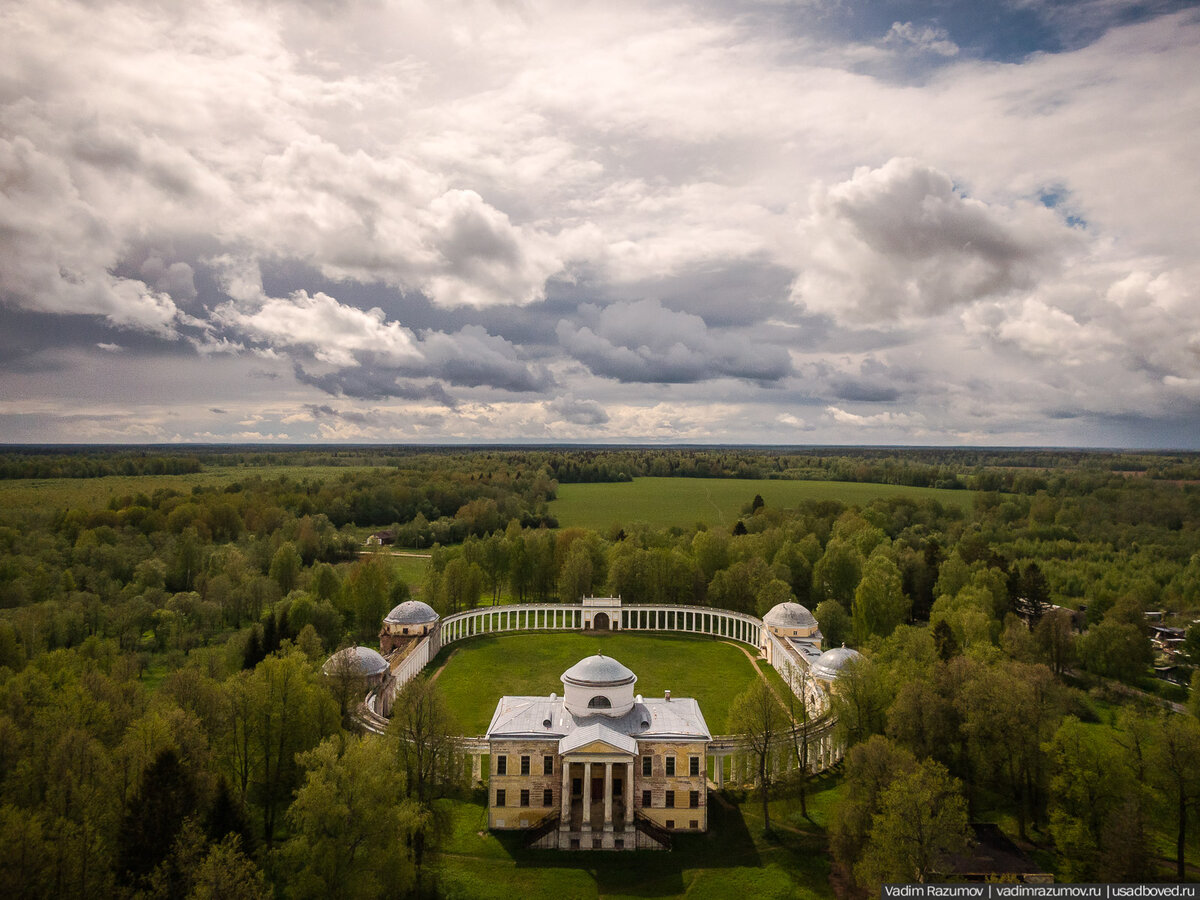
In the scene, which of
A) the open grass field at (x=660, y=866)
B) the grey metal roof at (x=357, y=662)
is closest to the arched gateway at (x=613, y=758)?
the open grass field at (x=660, y=866)

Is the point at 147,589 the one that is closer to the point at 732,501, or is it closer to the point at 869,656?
the point at 869,656

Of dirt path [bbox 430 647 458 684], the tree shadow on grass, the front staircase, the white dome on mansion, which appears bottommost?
dirt path [bbox 430 647 458 684]

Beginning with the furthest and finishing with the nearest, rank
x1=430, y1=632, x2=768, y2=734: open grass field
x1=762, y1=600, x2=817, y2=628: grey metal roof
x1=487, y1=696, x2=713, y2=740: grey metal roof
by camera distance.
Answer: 1. x1=762, y1=600, x2=817, y2=628: grey metal roof
2. x1=430, y1=632, x2=768, y2=734: open grass field
3. x1=487, y1=696, x2=713, y2=740: grey metal roof

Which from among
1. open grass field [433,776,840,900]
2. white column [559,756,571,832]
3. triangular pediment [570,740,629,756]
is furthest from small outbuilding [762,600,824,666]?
white column [559,756,571,832]

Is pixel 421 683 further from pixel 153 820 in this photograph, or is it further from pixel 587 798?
pixel 153 820

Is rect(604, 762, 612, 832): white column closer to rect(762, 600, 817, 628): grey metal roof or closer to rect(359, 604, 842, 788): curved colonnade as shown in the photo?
rect(359, 604, 842, 788): curved colonnade

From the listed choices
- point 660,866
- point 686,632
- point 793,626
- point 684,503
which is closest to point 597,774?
point 660,866

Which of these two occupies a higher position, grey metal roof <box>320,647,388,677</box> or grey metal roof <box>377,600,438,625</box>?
grey metal roof <box>320,647,388,677</box>
